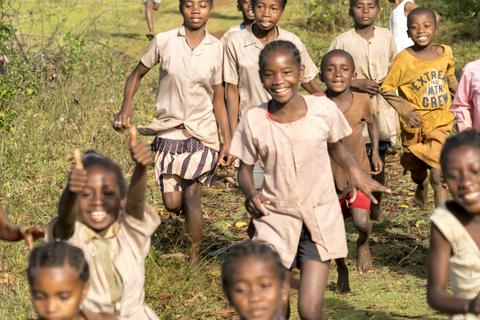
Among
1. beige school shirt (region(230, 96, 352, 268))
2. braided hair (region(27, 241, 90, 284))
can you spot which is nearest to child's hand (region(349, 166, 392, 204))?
beige school shirt (region(230, 96, 352, 268))

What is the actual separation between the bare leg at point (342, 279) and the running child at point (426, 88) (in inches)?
46.0

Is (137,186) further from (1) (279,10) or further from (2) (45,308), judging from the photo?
(1) (279,10)

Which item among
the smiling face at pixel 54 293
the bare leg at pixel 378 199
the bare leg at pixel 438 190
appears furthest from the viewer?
the bare leg at pixel 378 199

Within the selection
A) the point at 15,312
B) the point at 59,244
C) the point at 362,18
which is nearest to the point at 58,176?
the point at 362,18

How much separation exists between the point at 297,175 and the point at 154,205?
4.02m

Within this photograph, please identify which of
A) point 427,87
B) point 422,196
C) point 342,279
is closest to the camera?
point 342,279

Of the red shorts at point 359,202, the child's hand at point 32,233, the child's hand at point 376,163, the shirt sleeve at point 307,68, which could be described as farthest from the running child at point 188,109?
the child's hand at point 32,233

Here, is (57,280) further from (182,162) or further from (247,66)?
(247,66)

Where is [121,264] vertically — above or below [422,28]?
Answer: below

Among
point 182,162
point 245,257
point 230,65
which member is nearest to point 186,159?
point 182,162

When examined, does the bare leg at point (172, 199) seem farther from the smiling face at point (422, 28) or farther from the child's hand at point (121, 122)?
the smiling face at point (422, 28)

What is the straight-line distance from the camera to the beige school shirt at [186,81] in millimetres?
7348

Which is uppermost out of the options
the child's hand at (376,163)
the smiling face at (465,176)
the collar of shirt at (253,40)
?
the collar of shirt at (253,40)

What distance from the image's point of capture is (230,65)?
746cm
